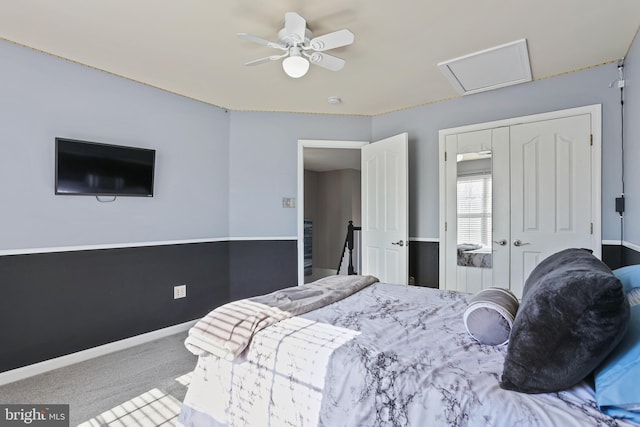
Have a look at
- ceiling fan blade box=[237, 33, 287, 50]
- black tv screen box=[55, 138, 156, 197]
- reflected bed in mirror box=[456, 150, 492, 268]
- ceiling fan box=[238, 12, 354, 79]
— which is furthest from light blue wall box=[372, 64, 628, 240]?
black tv screen box=[55, 138, 156, 197]

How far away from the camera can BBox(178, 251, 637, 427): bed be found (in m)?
0.97

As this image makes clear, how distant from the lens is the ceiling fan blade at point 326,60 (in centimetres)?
218

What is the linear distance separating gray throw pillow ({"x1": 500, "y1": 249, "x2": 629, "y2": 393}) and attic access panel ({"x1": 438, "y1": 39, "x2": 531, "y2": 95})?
2.12 m

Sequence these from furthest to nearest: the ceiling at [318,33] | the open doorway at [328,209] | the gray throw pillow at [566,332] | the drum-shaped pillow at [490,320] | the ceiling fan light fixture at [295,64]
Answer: the open doorway at [328,209] → the ceiling fan light fixture at [295,64] → the ceiling at [318,33] → the drum-shaped pillow at [490,320] → the gray throw pillow at [566,332]

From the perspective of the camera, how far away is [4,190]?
2.31 meters

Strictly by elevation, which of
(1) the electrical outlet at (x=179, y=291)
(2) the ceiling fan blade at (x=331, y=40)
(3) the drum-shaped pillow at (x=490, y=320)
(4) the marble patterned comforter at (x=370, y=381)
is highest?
(2) the ceiling fan blade at (x=331, y=40)

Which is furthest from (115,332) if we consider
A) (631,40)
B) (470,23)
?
(631,40)

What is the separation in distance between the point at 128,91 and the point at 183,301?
6.90 ft

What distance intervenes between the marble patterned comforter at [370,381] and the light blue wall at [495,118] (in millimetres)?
2050

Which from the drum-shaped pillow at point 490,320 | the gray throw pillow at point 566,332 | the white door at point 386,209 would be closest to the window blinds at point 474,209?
the white door at point 386,209

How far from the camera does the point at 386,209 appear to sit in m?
3.70

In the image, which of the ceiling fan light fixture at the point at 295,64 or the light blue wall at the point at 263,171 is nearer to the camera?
the ceiling fan light fixture at the point at 295,64

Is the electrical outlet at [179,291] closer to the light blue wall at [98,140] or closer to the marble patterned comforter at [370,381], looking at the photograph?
the light blue wall at [98,140]

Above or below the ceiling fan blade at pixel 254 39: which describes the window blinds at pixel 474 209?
below
